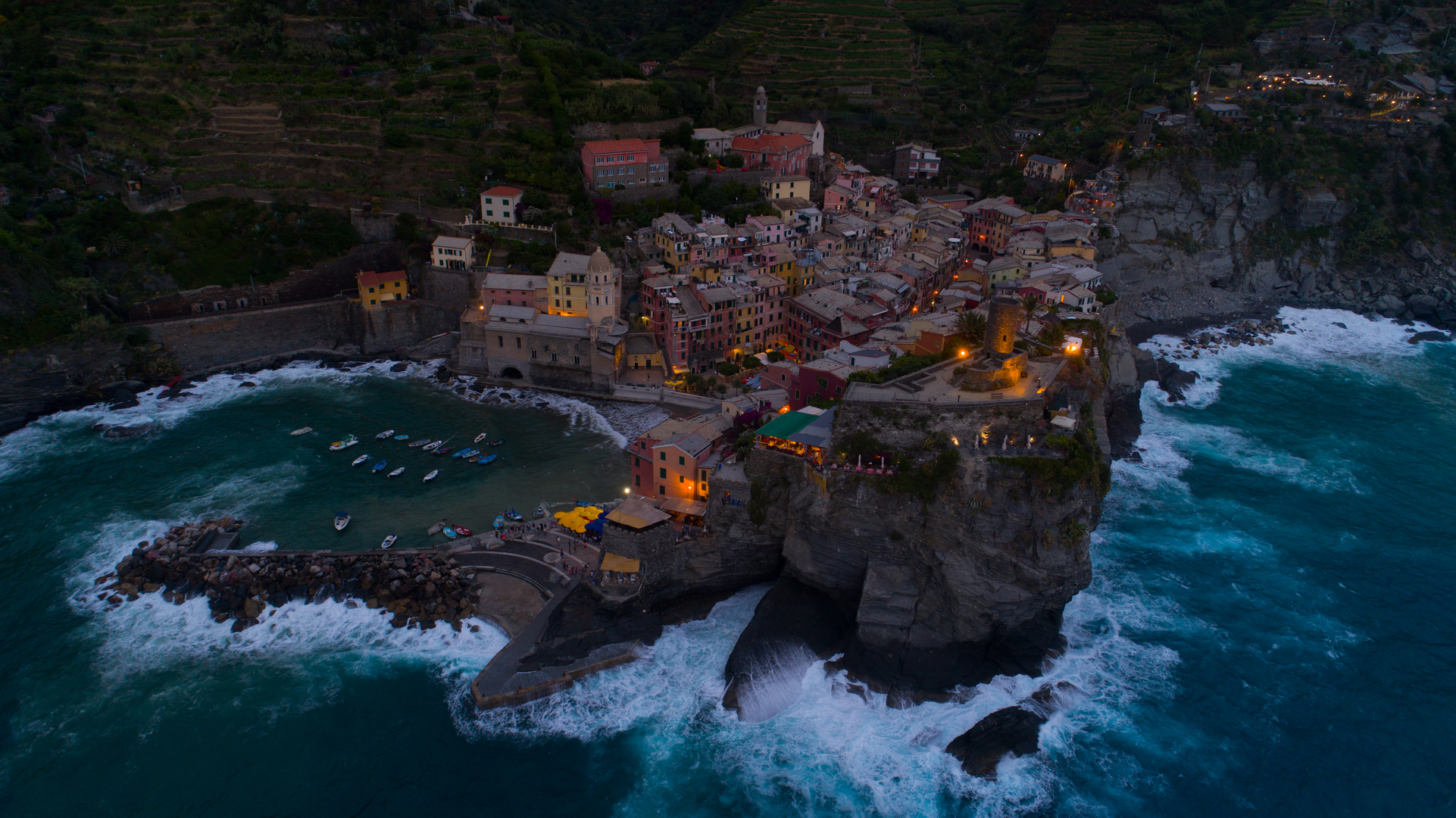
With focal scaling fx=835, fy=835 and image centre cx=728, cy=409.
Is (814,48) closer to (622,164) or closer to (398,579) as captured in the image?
(622,164)

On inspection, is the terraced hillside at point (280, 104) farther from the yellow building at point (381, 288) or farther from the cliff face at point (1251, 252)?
the cliff face at point (1251, 252)

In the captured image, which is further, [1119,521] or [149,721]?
[1119,521]

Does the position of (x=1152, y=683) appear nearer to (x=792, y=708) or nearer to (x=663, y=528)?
(x=792, y=708)

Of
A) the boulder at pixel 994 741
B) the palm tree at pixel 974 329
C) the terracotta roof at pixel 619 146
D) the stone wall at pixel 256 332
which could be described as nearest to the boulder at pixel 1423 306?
the palm tree at pixel 974 329

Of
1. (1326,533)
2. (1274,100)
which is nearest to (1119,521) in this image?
(1326,533)

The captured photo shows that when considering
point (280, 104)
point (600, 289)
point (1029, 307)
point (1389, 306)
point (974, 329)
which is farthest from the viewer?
point (280, 104)

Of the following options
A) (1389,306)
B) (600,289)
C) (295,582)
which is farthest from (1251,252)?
(295,582)
